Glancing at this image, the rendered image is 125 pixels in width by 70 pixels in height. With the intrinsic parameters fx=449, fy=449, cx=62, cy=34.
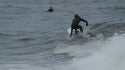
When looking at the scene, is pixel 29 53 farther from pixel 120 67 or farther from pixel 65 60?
pixel 120 67

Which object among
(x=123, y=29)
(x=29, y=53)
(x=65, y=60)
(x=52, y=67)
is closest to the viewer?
(x=52, y=67)

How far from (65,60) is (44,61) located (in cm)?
78

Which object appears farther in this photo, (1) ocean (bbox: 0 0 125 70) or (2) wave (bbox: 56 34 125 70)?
(1) ocean (bbox: 0 0 125 70)

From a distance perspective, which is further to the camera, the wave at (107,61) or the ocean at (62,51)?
the ocean at (62,51)

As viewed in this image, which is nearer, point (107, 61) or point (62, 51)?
point (107, 61)

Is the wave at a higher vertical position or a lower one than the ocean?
higher

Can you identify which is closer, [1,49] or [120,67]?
[120,67]

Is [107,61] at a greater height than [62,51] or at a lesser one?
greater

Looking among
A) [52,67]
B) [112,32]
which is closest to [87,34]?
[112,32]

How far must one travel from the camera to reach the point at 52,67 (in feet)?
48.7

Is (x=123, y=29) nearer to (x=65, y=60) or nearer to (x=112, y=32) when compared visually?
(x=112, y=32)

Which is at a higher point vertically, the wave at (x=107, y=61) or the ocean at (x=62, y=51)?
the wave at (x=107, y=61)

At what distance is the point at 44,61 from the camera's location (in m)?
16.3

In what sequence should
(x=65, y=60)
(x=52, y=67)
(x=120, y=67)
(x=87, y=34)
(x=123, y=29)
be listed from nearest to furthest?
(x=120, y=67)
(x=52, y=67)
(x=65, y=60)
(x=87, y=34)
(x=123, y=29)
